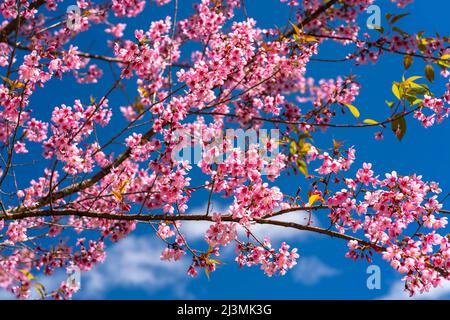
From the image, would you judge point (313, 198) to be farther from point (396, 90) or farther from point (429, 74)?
point (429, 74)

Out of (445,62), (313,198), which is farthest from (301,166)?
(445,62)

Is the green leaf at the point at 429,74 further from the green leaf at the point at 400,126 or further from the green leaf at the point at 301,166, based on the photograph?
the green leaf at the point at 301,166

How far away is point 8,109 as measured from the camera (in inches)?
205

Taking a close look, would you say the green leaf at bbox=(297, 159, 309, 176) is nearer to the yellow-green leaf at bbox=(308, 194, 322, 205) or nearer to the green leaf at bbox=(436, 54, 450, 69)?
the yellow-green leaf at bbox=(308, 194, 322, 205)

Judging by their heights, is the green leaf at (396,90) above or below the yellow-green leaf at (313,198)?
above

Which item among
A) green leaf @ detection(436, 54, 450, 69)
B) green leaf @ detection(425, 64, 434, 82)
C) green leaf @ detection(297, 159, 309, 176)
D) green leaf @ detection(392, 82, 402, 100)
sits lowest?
green leaf @ detection(297, 159, 309, 176)

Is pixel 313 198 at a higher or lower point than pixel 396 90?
lower

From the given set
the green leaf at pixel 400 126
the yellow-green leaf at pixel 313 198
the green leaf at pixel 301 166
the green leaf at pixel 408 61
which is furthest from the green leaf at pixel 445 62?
the yellow-green leaf at pixel 313 198

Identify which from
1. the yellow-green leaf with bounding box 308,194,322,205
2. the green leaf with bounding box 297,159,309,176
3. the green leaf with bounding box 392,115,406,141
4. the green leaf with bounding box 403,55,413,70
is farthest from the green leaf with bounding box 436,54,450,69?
the yellow-green leaf with bounding box 308,194,322,205

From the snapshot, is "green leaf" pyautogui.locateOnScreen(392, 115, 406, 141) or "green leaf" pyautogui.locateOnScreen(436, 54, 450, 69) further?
"green leaf" pyautogui.locateOnScreen(436, 54, 450, 69)

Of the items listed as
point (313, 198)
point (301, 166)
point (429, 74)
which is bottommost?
point (313, 198)

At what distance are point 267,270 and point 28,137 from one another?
3775 mm

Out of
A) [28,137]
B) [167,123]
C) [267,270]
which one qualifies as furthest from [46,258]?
[267,270]

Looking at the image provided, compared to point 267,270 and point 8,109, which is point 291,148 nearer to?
point 267,270
